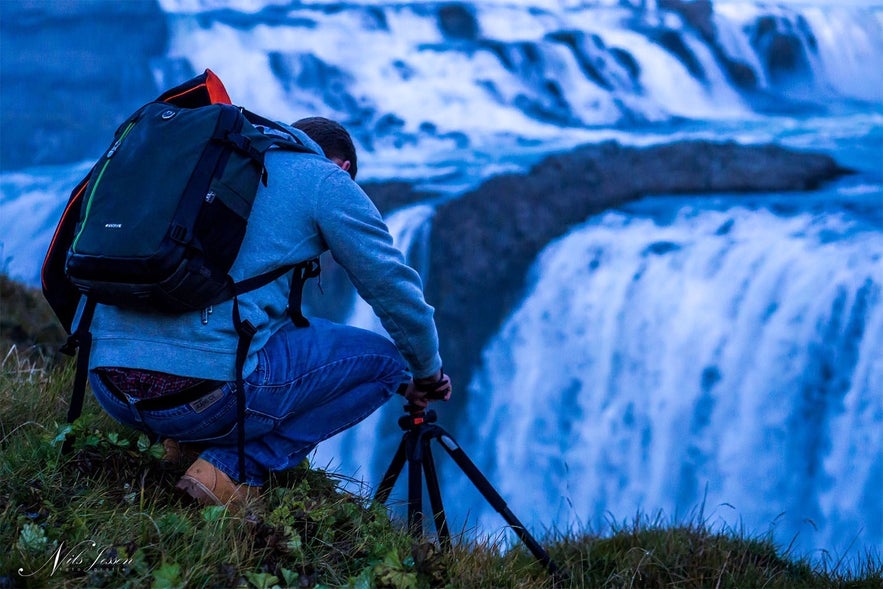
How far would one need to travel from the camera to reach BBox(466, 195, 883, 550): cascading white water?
5.84 metres

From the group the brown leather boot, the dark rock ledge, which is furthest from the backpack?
the dark rock ledge

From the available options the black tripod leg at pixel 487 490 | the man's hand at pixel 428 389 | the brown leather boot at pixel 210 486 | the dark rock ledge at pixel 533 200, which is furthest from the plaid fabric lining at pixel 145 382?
the dark rock ledge at pixel 533 200

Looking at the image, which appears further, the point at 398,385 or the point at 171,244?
the point at 398,385

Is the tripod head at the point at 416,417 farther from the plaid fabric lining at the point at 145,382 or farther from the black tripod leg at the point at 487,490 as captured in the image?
the plaid fabric lining at the point at 145,382

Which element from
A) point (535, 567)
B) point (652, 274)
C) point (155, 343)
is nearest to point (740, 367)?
point (652, 274)

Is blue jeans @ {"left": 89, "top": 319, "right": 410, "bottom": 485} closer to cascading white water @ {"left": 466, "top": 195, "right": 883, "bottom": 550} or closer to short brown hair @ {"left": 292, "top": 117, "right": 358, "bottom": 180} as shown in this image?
short brown hair @ {"left": 292, "top": 117, "right": 358, "bottom": 180}

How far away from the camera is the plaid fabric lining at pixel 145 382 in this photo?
2.56 metres

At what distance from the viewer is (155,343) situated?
8.34 ft

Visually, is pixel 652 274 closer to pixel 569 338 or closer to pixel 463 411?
pixel 569 338

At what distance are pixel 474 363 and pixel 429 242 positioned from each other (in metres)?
0.93

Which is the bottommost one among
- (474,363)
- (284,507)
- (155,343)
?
→ (474,363)

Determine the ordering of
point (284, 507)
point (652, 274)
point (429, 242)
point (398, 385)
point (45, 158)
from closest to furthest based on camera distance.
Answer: point (284, 507) → point (398, 385) → point (652, 274) → point (429, 242) → point (45, 158)

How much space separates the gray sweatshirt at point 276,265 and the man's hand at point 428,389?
246 mm

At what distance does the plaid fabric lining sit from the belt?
10mm
